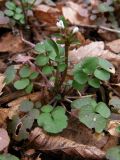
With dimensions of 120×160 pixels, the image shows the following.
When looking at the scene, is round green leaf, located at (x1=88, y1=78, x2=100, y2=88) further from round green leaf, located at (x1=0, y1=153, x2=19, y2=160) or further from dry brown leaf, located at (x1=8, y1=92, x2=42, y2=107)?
round green leaf, located at (x1=0, y1=153, x2=19, y2=160)

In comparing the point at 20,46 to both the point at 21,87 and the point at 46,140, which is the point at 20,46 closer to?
the point at 21,87

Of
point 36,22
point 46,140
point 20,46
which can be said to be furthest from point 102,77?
point 36,22

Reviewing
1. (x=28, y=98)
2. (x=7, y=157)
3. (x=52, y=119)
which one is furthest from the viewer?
(x=28, y=98)

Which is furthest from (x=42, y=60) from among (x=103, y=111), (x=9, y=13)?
(x=9, y=13)

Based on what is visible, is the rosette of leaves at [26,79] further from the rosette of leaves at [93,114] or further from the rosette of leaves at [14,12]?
the rosette of leaves at [14,12]

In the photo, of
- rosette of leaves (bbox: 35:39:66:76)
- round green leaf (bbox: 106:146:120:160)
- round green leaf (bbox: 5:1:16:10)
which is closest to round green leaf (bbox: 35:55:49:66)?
rosette of leaves (bbox: 35:39:66:76)

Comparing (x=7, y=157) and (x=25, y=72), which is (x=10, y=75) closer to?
(x=25, y=72)
